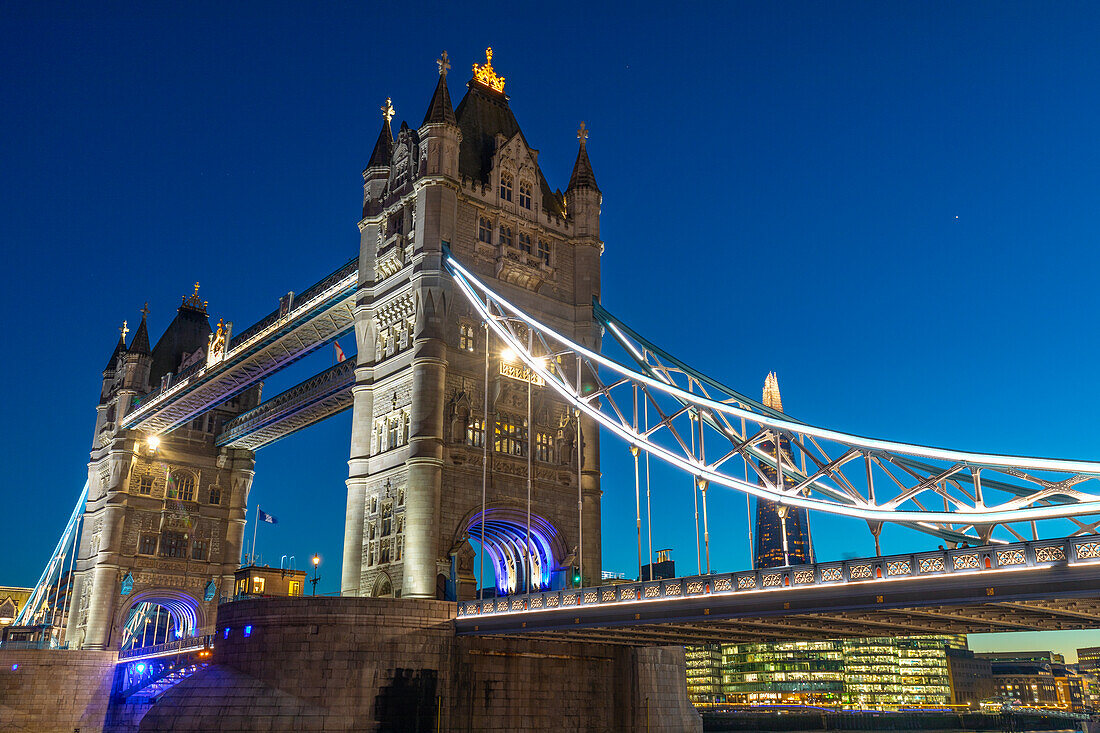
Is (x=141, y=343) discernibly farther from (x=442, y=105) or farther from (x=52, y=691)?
(x=442, y=105)

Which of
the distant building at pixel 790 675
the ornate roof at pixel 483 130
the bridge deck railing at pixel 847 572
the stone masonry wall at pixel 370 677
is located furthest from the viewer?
the distant building at pixel 790 675

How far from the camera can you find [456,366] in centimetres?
4381

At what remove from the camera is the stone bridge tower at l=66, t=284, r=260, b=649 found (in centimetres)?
6806

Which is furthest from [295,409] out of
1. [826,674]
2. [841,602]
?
[826,674]

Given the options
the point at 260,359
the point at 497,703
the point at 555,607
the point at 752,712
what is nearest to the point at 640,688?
the point at 497,703

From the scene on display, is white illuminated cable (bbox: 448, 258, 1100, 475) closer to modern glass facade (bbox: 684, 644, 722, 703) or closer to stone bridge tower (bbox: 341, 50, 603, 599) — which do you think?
stone bridge tower (bbox: 341, 50, 603, 599)

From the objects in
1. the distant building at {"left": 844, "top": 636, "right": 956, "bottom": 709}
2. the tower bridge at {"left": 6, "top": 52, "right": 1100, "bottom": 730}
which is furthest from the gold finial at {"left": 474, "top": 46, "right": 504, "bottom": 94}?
the distant building at {"left": 844, "top": 636, "right": 956, "bottom": 709}

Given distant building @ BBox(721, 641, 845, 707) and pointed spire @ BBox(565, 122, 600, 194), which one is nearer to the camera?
pointed spire @ BBox(565, 122, 600, 194)

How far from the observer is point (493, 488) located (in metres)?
43.7

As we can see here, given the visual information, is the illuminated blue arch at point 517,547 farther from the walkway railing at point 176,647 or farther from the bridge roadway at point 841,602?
the walkway railing at point 176,647

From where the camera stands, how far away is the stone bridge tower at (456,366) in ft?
137

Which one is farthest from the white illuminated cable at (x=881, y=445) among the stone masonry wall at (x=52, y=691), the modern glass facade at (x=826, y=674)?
the modern glass facade at (x=826, y=674)

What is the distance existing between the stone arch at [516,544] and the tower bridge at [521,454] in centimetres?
11

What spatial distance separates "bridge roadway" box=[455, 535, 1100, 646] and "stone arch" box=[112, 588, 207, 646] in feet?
133
